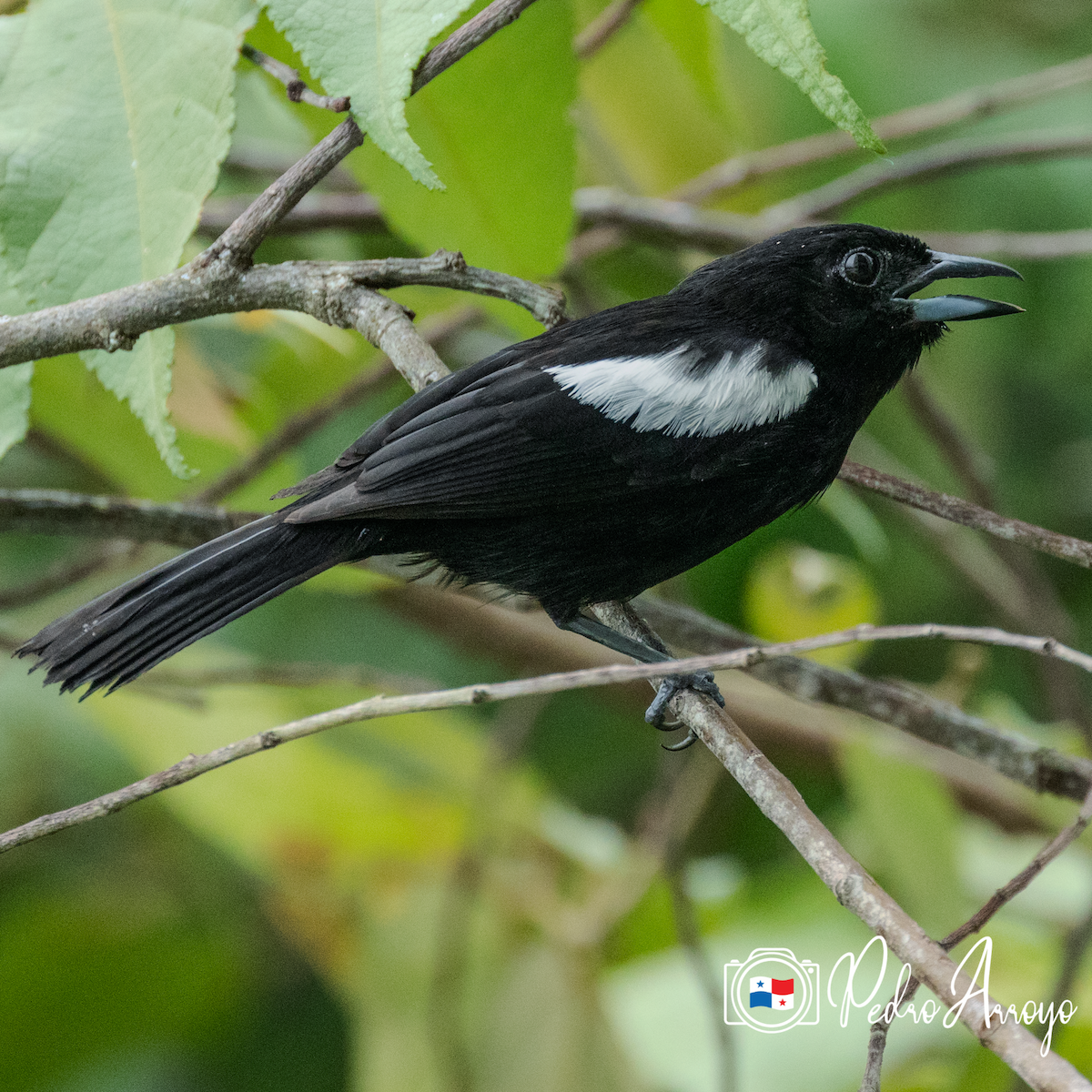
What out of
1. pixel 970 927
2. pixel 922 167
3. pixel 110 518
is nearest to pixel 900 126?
pixel 922 167

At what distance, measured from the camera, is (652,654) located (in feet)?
7.28

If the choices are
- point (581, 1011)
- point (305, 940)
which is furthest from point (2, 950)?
point (581, 1011)

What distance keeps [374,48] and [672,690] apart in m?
1.08

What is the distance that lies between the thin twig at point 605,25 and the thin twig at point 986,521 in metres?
1.44

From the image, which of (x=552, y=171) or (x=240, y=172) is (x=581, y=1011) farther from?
(x=240, y=172)

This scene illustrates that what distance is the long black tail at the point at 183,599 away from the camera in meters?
1.81

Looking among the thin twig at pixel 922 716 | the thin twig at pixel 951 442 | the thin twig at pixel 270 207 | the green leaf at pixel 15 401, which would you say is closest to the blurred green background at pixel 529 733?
the thin twig at pixel 951 442

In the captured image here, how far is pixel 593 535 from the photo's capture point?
2146 mm

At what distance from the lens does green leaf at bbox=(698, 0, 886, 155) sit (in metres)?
1.22

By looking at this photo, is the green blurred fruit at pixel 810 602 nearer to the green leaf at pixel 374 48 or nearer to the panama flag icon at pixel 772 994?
the panama flag icon at pixel 772 994

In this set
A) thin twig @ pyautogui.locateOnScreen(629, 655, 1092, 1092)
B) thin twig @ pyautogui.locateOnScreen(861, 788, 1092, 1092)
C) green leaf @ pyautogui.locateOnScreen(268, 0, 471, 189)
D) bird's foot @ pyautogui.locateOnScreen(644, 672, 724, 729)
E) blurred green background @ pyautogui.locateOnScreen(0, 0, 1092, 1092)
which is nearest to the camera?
thin twig @ pyautogui.locateOnScreen(629, 655, 1092, 1092)

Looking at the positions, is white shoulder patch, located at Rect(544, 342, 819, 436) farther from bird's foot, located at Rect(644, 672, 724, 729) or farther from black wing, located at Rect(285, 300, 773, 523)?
bird's foot, located at Rect(644, 672, 724, 729)

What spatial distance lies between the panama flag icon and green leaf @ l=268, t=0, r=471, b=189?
5.45 ft

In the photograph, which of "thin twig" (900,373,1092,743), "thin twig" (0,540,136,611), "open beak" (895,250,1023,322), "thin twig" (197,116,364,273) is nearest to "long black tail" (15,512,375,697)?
"thin twig" (197,116,364,273)
